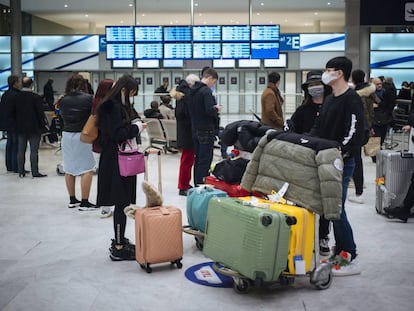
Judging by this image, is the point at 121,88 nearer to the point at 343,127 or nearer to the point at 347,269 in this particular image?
the point at 343,127

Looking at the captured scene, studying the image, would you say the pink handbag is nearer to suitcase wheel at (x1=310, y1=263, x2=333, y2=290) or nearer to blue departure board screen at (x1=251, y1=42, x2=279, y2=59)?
suitcase wheel at (x1=310, y1=263, x2=333, y2=290)

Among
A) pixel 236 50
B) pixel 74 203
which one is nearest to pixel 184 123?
pixel 74 203

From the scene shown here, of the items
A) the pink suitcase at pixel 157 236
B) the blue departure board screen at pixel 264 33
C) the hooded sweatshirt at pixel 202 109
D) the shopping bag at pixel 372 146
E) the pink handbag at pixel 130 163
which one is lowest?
the pink suitcase at pixel 157 236

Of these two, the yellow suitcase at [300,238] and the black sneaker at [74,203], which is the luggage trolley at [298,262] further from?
the black sneaker at [74,203]

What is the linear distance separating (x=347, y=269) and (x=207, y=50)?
12368 millimetres

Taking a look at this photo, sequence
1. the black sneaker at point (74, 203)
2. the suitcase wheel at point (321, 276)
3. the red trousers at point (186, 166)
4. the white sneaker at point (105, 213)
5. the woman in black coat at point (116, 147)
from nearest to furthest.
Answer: the suitcase wheel at point (321, 276), the woman in black coat at point (116, 147), the white sneaker at point (105, 213), the black sneaker at point (74, 203), the red trousers at point (186, 166)

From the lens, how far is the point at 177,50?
17.0 metres

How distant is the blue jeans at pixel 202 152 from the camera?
831 cm

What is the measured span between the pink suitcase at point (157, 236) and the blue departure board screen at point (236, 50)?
11.9 m

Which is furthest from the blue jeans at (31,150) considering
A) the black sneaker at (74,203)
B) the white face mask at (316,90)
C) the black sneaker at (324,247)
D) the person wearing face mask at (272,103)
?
the black sneaker at (324,247)

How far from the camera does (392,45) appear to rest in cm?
2152

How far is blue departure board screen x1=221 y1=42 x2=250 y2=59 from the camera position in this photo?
662 inches

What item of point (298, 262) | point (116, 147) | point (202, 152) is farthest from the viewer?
point (202, 152)

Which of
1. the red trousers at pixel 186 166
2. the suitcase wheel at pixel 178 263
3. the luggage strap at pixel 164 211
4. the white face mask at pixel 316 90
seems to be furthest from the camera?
the red trousers at pixel 186 166
